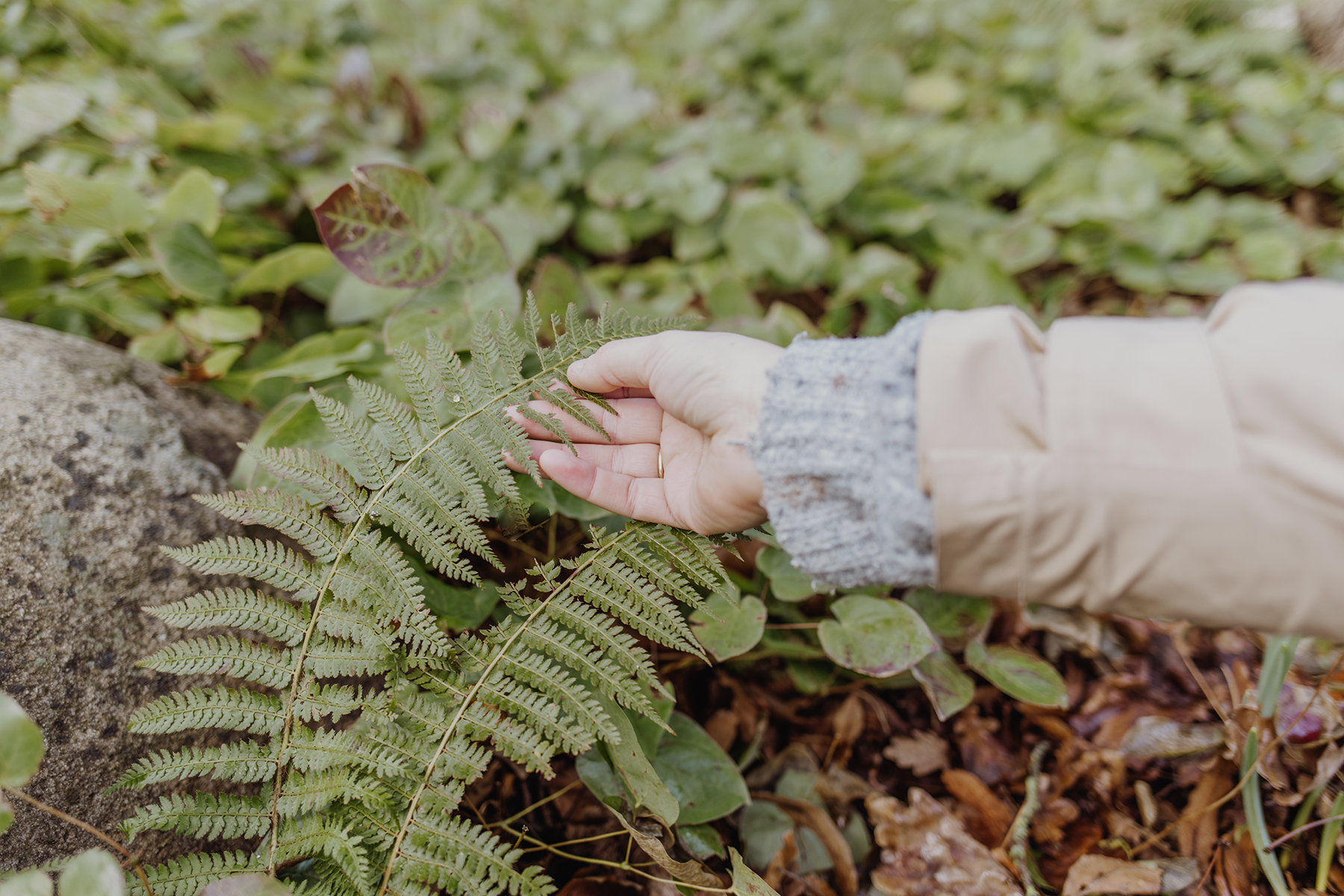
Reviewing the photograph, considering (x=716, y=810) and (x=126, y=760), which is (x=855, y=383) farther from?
(x=126, y=760)

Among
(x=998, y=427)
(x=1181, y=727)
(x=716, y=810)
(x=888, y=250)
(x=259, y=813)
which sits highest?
(x=998, y=427)

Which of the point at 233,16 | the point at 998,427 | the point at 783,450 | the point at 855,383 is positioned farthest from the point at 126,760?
the point at 233,16

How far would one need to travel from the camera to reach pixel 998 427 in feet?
3.56

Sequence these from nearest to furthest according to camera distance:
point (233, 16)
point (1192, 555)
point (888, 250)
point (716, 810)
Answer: point (1192, 555)
point (716, 810)
point (888, 250)
point (233, 16)

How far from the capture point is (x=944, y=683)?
163 centimetres

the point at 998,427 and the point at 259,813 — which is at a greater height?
the point at 998,427

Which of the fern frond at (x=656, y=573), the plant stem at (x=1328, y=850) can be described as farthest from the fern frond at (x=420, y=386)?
the plant stem at (x=1328, y=850)

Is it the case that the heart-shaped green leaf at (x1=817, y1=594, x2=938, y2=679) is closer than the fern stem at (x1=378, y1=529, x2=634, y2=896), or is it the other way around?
the fern stem at (x1=378, y1=529, x2=634, y2=896)

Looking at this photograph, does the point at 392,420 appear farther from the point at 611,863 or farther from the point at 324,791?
the point at 611,863

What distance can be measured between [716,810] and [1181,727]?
4.36ft

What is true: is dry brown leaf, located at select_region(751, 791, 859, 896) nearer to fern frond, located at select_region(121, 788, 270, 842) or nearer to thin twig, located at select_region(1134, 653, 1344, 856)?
thin twig, located at select_region(1134, 653, 1344, 856)

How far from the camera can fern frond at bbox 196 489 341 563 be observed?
47.8 inches

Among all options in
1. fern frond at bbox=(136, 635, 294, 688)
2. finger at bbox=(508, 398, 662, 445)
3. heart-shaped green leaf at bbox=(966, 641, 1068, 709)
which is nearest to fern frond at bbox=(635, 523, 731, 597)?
finger at bbox=(508, 398, 662, 445)

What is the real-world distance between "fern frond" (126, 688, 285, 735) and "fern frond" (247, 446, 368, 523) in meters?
0.35
